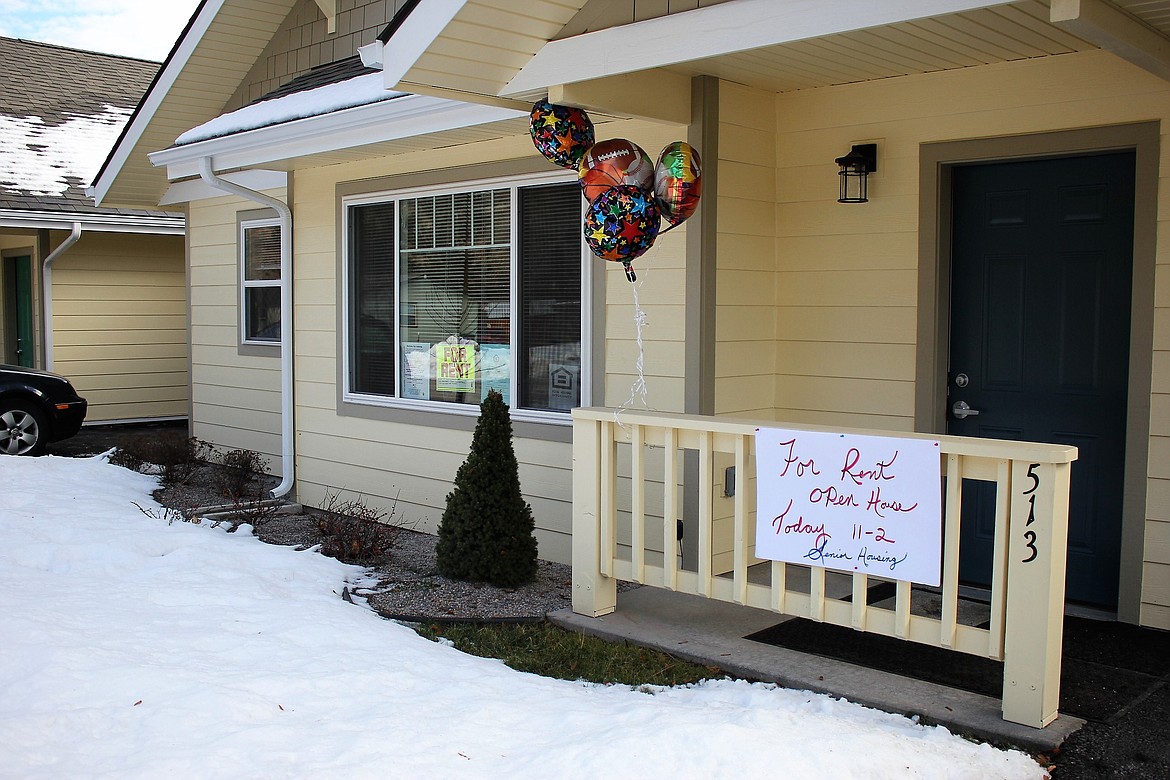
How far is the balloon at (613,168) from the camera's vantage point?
5020mm

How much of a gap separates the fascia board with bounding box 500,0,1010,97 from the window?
17.1ft

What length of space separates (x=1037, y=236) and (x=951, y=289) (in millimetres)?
512

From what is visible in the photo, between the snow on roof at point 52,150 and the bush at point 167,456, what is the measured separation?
454cm

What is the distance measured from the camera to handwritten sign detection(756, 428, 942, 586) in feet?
13.4

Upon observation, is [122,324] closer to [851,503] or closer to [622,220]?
[622,220]

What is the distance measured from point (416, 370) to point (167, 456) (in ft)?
10.9

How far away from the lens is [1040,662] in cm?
383

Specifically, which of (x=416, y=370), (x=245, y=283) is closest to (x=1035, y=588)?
(x=416, y=370)

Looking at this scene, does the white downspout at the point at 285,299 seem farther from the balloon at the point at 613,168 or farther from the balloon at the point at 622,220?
the balloon at the point at 622,220

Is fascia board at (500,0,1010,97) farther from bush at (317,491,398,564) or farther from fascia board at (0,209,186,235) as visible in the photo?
fascia board at (0,209,186,235)

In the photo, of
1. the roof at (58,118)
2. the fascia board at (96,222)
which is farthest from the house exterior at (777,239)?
the roof at (58,118)

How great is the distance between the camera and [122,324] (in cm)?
1418

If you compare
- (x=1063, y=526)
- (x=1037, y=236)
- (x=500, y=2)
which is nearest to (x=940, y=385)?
(x=1037, y=236)

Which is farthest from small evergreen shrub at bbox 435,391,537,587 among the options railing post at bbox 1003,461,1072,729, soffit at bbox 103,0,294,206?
soffit at bbox 103,0,294,206
